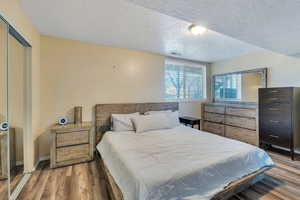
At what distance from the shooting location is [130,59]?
11.5ft

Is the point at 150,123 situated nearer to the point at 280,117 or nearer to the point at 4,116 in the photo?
the point at 4,116

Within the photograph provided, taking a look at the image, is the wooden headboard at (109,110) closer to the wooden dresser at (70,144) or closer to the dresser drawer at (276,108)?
the wooden dresser at (70,144)

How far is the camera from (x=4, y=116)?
5.53 feet

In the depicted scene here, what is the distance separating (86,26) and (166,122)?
7.54 feet

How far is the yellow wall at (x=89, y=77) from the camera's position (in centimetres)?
274

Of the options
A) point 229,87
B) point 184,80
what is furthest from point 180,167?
point 229,87

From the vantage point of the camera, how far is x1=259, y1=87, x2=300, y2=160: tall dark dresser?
275 cm

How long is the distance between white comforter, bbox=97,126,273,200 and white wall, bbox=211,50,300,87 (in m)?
2.16

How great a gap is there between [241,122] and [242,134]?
0.97ft

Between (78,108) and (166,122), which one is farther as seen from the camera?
(166,122)

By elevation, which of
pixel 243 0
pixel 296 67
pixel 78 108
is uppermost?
pixel 243 0

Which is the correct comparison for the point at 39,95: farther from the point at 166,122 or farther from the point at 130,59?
the point at 166,122

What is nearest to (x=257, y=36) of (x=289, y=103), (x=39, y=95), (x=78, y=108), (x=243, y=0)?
(x=243, y=0)

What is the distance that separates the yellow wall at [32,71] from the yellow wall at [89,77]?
18 centimetres
